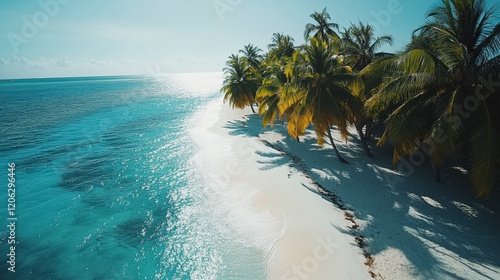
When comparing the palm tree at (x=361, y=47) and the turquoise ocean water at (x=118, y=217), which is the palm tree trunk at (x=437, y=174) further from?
the turquoise ocean water at (x=118, y=217)

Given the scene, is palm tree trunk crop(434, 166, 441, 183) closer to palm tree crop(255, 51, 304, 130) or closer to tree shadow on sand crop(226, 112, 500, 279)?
tree shadow on sand crop(226, 112, 500, 279)

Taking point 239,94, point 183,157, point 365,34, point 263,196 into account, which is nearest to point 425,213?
point 263,196

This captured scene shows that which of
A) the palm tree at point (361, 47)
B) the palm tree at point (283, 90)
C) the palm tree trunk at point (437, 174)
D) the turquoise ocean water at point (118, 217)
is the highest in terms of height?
the palm tree at point (361, 47)

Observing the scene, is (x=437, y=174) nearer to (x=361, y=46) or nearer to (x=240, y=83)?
(x=361, y=46)

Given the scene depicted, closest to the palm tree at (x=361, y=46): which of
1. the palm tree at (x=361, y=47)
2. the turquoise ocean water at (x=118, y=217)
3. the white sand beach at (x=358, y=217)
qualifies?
the palm tree at (x=361, y=47)

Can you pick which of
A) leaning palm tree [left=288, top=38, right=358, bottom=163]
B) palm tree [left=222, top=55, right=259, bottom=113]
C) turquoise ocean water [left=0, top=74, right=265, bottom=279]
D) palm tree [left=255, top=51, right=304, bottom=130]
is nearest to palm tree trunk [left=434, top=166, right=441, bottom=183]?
leaning palm tree [left=288, top=38, right=358, bottom=163]

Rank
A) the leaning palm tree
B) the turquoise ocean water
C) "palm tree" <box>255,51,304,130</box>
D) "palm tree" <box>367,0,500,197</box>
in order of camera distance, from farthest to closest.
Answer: "palm tree" <box>255,51,304,130</box>
the leaning palm tree
the turquoise ocean water
"palm tree" <box>367,0,500,197</box>

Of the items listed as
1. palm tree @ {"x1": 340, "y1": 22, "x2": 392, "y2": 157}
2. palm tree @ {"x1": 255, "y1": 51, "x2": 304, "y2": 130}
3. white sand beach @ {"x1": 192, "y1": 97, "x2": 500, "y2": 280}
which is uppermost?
palm tree @ {"x1": 340, "y1": 22, "x2": 392, "y2": 157}
